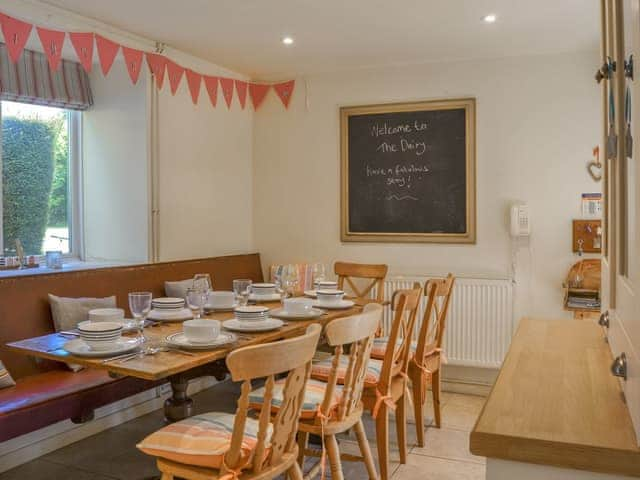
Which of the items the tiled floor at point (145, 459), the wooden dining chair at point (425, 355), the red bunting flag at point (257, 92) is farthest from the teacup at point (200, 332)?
the red bunting flag at point (257, 92)

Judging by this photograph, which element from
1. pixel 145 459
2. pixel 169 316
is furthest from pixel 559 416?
pixel 145 459

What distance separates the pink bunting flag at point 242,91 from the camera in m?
4.72

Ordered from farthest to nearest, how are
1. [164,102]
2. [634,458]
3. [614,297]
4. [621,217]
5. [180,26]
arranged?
[164,102] < [180,26] < [614,297] < [621,217] < [634,458]

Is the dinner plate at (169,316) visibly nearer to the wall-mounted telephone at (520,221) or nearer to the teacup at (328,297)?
the teacup at (328,297)

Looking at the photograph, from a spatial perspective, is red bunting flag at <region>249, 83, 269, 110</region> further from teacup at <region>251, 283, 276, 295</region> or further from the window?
teacup at <region>251, 283, 276, 295</region>

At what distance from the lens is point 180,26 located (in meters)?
3.62

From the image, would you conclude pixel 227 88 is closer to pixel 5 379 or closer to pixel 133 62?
pixel 133 62

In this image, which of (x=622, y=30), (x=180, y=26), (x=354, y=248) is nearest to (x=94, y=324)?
(x=622, y=30)

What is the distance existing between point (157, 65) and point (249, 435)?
9.26ft

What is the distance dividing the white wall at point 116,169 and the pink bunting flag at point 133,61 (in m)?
0.14

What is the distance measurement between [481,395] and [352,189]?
179cm

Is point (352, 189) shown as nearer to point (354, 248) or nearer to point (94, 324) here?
point (354, 248)

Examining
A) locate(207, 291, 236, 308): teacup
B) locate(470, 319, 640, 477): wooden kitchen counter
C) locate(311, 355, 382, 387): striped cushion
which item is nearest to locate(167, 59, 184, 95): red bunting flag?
locate(207, 291, 236, 308): teacup

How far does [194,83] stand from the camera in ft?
13.9
